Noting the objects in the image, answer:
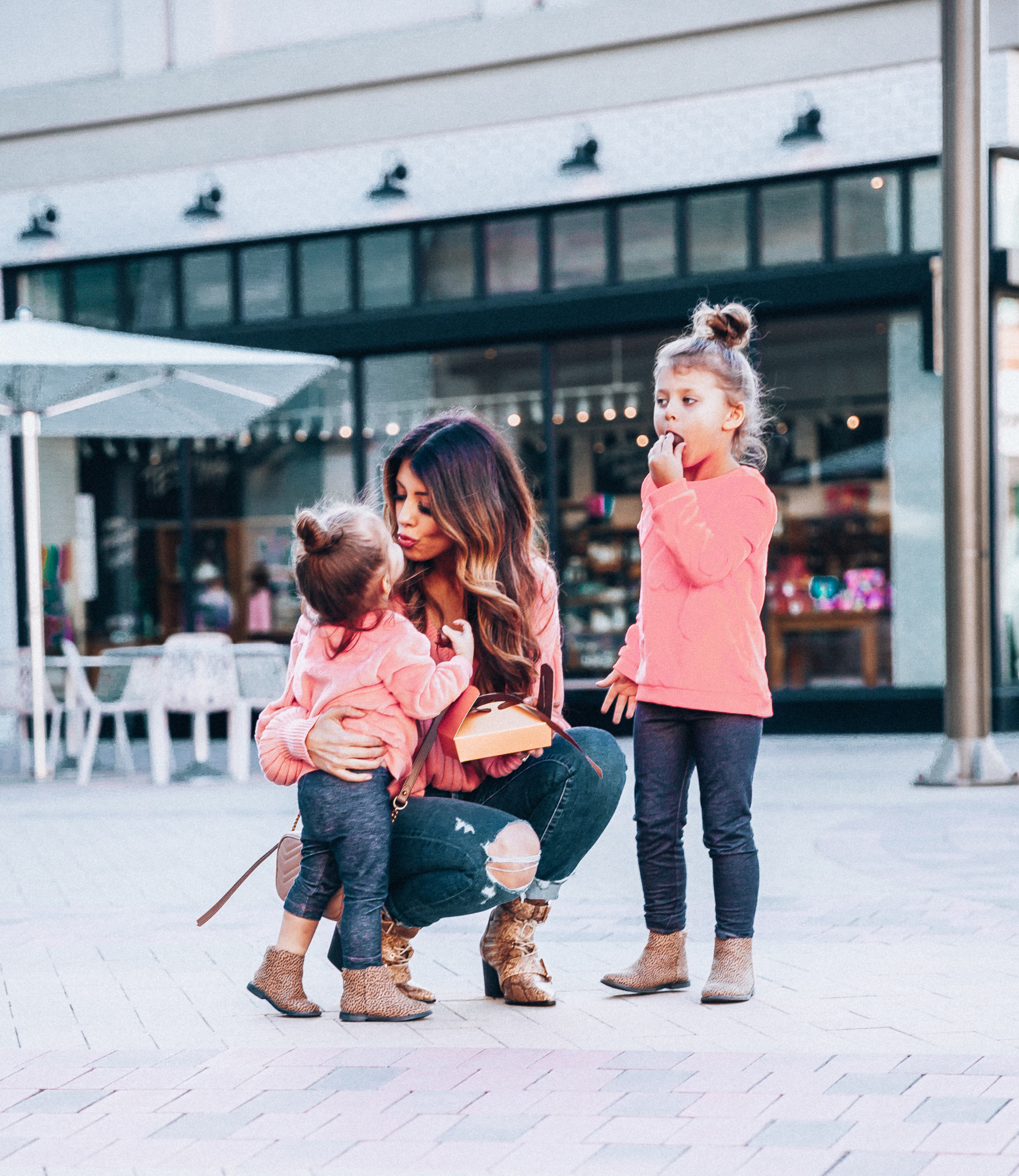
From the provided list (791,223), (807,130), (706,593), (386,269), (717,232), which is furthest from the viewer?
(386,269)

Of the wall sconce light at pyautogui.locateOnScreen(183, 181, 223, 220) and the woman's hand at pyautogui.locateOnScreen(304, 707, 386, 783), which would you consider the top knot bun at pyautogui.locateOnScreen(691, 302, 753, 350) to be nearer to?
the woman's hand at pyautogui.locateOnScreen(304, 707, 386, 783)

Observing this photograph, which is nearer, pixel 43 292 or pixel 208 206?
pixel 208 206

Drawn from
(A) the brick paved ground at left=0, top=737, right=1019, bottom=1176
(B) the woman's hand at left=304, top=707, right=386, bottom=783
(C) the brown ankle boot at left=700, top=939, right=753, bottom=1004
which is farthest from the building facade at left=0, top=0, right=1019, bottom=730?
(B) the woman's hand at left=304, top=707, right=386, bottom=783

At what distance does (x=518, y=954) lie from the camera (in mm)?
4000

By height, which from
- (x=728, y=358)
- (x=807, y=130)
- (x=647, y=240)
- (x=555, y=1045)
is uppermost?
(x=807, y=130)

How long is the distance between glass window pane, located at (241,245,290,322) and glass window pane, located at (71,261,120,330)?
3.72 ft

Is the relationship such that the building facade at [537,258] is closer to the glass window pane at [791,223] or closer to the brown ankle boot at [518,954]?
the glass window pane at [791,223]

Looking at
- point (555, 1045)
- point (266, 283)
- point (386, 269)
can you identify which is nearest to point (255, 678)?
point (386, 269)

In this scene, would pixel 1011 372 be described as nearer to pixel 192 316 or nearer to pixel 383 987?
pixel 192 316

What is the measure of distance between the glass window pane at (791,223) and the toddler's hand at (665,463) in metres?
7.10

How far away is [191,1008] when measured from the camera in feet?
13.4

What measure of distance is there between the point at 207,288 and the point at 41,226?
1471mm

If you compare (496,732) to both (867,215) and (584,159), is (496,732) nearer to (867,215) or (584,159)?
(867,215)

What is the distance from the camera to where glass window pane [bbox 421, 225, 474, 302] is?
11438mm
